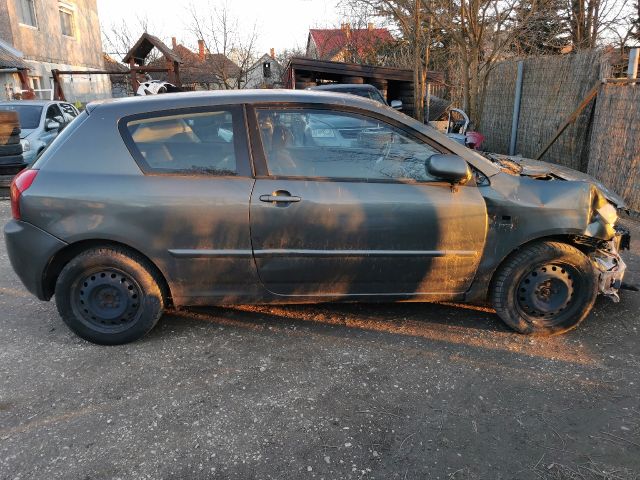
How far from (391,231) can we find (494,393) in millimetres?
1184

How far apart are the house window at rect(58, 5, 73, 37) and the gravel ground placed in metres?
25.2

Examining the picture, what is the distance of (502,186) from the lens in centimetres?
339

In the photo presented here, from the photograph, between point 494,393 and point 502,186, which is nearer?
point 494,393

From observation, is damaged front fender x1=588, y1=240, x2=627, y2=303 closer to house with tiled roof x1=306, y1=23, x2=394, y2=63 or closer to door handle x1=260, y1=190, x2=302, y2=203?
door handle x1=260, y1=190, x2=302, y2=203

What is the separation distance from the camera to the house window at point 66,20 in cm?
2413

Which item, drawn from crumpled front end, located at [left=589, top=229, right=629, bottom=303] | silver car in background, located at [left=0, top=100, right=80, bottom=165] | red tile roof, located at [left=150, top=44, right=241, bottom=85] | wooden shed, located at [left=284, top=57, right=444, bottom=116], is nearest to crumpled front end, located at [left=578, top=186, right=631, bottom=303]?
crumpled front end, located at [left=589, top=229, right=629, bottom=303]

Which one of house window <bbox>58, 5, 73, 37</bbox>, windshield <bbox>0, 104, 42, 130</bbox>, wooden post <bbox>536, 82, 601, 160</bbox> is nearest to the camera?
wooden post <bbox>536, 82, 601, 160</bbox>

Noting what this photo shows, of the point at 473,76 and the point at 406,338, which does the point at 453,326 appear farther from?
the point at 473,76

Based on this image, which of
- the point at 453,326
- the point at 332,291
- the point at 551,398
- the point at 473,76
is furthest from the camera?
A: the point at 473,76

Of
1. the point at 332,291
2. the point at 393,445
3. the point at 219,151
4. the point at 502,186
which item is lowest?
the point at 393,445

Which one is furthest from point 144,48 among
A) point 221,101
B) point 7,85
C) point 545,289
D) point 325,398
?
point 325,398

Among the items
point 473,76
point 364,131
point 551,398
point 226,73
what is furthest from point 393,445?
point 226,73

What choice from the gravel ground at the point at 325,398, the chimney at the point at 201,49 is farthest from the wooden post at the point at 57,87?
the gravel ground at the point at 325,398

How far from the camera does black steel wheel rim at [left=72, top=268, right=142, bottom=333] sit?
3438mm
